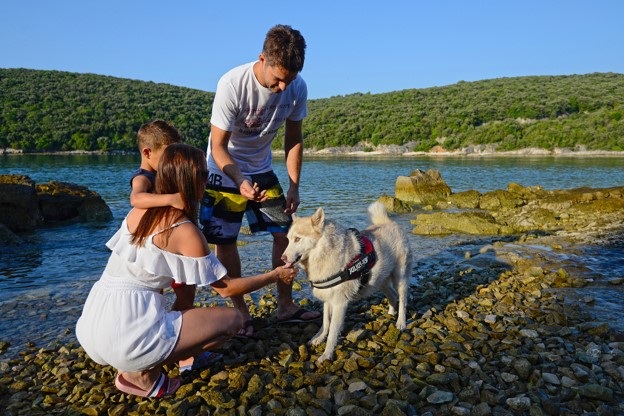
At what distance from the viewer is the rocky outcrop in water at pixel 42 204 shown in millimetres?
13789

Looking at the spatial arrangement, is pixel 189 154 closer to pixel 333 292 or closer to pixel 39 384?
pixel 333 292

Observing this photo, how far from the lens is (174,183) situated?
3559mm

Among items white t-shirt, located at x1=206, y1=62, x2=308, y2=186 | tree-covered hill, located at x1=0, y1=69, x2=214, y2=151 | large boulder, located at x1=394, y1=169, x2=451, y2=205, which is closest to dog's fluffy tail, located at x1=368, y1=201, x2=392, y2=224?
white t-shirt, located at x1=206, y1=62, x2=308, y2=186

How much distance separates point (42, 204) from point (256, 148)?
543 inches

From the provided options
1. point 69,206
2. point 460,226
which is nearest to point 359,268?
point 460,226

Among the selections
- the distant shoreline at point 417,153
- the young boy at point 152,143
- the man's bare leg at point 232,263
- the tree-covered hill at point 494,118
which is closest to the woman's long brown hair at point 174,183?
the young boy at point 152,143

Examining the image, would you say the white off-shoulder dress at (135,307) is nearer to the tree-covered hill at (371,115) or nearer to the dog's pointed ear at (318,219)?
the dog's pointed ear at (318,219)

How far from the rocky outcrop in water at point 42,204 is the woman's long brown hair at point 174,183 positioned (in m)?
12.7

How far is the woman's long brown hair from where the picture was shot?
3.49 m

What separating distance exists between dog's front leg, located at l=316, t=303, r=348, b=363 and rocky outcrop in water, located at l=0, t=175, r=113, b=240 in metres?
12.8

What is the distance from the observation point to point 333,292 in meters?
4.71

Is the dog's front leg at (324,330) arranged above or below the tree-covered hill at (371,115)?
below

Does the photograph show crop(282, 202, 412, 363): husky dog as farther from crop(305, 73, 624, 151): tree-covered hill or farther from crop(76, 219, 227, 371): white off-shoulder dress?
crop(305, 73, 624, 151): tree-covered hill

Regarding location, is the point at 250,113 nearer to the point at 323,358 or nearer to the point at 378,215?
the point at 378,215
